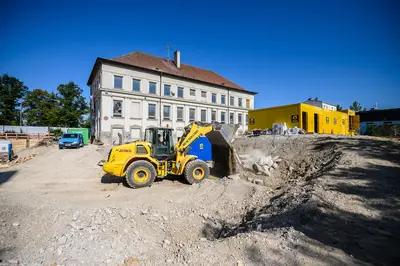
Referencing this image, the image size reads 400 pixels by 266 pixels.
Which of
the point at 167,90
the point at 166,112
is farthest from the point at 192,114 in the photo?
the point at 167,90

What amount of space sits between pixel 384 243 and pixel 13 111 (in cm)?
5845

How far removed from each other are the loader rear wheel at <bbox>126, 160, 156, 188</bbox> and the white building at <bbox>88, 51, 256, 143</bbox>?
13856 millimetres

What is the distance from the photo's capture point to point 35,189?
8.12 m

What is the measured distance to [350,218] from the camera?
3834 mm

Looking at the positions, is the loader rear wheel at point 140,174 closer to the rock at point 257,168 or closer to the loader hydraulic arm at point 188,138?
the loader hydraulic arm at point 188,138

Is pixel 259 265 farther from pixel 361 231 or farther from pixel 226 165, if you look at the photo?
pixel 226 165

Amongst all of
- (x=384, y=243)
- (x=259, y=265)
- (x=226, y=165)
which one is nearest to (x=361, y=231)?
(x=384, y=243)

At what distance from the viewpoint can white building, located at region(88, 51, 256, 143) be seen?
78.5 feet

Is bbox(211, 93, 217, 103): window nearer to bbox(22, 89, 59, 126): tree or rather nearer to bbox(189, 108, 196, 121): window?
bbox(189, 108, 196, 121): window

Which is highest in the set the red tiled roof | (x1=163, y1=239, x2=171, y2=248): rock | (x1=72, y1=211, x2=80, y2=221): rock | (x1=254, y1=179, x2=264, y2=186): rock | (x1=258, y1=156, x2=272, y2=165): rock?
the red tiled roof

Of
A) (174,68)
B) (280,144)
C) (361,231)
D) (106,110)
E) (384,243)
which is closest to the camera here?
(384,243)

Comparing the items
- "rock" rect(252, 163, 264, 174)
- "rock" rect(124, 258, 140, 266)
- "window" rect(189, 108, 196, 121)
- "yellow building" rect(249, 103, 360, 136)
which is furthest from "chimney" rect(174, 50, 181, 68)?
"rock" rect(124, 258, 140, 266)

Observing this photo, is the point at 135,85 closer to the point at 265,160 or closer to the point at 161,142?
the point at 161,142

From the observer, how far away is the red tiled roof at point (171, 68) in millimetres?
26689
